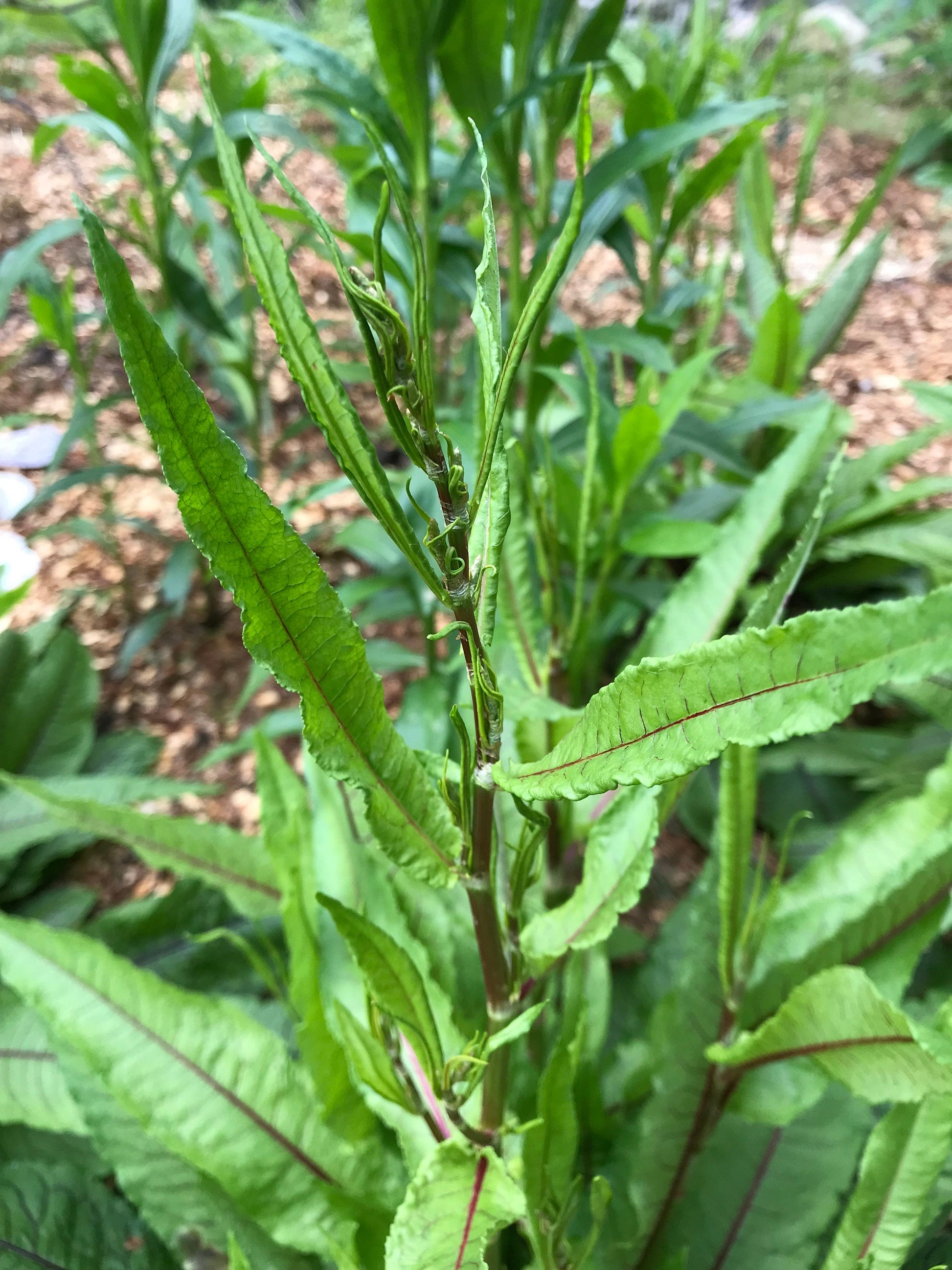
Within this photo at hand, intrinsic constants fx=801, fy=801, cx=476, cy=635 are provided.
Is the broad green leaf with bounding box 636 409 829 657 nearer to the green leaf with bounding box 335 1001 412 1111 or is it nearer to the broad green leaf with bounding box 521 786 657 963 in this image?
the broad green leaf with bounding box 521 786 657 963

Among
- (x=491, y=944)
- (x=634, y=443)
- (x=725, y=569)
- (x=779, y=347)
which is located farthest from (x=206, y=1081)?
(x=779, y=347)

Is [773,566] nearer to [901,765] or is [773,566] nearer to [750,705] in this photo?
[901,765]

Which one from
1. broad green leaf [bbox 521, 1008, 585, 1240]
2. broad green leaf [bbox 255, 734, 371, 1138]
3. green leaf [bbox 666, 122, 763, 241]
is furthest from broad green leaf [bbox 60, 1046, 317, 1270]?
green leaf [bbox 666, 122, 763, 241]

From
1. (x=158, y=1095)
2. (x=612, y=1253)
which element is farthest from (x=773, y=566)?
(x=158, y=1095)

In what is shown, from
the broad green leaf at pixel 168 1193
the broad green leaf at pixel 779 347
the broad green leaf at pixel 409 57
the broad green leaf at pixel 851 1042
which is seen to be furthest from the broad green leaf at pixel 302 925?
the broad green leaf at pixel 779 347

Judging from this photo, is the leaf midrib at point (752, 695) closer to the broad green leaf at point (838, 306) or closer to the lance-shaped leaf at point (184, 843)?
the lance-shaped leaf at point (184, 843)

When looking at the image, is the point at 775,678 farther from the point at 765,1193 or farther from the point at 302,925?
the point at 765,1193

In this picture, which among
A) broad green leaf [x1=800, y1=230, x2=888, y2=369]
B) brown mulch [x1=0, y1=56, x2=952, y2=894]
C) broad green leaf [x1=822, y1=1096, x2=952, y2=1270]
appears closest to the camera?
broad green leaf [x1=822, y1=1096, x2=952, y2=1270]
